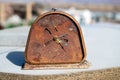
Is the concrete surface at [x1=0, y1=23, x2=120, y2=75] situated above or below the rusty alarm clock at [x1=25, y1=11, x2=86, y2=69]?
below

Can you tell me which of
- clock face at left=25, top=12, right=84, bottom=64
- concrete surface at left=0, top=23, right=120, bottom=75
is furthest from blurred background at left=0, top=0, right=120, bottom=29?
clock face at left=25, top=12, right=84, bottom=64

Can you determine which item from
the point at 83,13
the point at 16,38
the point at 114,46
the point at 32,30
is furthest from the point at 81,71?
the point at 83,13

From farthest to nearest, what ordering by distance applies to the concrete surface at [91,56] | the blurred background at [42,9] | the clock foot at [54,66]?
the blurred background at [42,9]
the clock foot at [54,66]
the concrete surface at [91,56]

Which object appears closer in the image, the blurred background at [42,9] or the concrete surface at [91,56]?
the concrete surface at [91,56]

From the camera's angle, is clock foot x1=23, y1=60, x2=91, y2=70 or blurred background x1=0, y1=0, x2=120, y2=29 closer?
clock foot x1=23, y1=60, x2=91, y2=70

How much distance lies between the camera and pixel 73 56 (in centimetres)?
601

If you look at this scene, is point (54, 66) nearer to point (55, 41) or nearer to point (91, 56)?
point (55, 41)

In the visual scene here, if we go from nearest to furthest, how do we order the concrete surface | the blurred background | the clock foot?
the concrete surface → the clock foot → the blurred background

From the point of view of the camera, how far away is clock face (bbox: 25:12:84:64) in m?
5.97

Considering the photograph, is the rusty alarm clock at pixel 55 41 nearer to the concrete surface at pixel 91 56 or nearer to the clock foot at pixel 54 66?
the clock foot at pixel 54 66

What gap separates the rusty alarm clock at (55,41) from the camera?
19.6 ft

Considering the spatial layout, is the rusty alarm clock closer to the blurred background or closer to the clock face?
the clock face

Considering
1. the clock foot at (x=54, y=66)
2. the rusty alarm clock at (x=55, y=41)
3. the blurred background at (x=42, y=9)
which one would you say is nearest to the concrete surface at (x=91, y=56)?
the clock foot at (x=54, y=66)

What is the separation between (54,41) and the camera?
6031 millimetres
